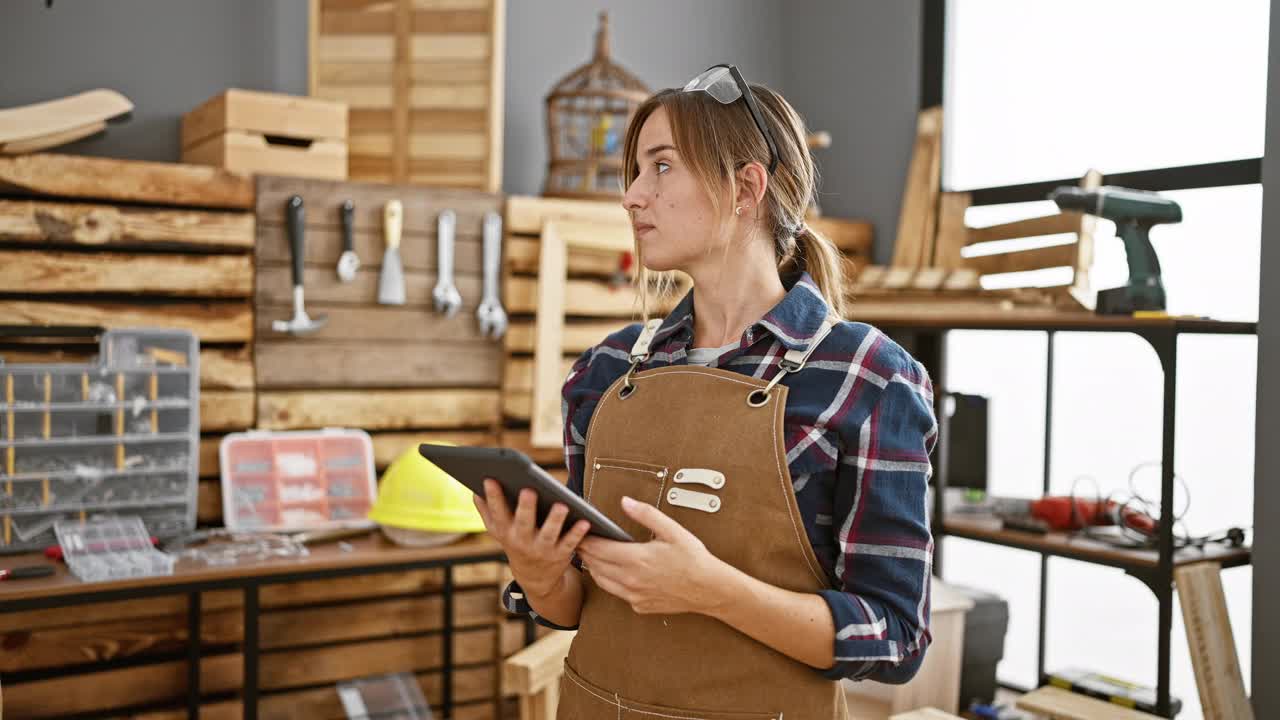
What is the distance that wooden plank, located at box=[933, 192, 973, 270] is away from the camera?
3.64m

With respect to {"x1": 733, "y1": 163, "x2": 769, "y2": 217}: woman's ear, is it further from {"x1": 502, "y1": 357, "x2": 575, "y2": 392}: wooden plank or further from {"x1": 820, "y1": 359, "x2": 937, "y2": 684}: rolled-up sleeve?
{"x1": 502, "y1": 357, "x2": 575, "y2": 392}: wooden plank

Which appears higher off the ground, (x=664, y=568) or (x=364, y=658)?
(x=664, y=568)

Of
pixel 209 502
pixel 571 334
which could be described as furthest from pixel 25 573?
pixel 571 334

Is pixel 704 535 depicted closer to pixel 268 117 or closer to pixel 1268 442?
pixel 1268 442

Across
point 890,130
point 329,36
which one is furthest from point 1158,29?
point 329,36

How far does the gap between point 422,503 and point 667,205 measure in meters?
1.70

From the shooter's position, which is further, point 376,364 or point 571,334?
point 571,334

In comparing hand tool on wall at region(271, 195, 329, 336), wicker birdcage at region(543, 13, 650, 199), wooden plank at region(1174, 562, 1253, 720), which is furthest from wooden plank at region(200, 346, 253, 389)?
wooden plank at region(1174, 562, 1253, 720)

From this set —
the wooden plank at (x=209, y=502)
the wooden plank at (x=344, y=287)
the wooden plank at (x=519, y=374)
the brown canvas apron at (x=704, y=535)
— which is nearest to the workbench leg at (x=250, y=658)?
the wooden plank at (x=209, y=502)

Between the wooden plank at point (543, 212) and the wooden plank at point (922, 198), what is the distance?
3.09 feet

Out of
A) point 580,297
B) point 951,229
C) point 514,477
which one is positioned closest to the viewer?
point 514,477

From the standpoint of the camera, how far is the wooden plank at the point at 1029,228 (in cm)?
317

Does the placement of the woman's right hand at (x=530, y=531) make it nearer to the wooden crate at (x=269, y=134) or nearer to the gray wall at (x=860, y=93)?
the wooden crate at (x=269, y=134)

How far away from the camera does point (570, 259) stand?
139 inches
